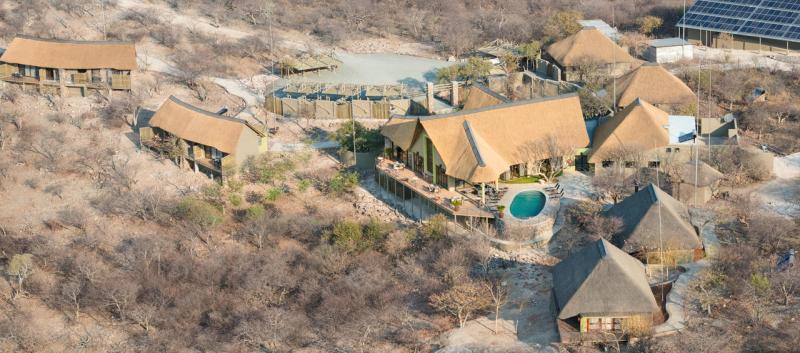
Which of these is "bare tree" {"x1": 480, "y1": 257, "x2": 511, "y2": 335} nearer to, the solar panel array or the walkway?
the walkway

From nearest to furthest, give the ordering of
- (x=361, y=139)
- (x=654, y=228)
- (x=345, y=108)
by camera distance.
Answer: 1. (x=654, y=228)
2. (x=361, y=139)
3. (x=345, y=108)

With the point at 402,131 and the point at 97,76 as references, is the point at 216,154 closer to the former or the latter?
the point at 402,131

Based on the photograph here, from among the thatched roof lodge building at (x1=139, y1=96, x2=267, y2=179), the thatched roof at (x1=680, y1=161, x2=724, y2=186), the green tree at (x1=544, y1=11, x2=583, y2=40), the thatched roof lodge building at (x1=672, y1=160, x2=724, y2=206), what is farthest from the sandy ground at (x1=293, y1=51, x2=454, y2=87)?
the thatched roof lodge building at (x1=672, y1=160, x2=724, y2=206)

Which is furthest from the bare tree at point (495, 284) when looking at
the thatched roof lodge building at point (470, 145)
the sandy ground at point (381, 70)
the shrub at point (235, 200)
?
the sandy ground at point (381, 70)

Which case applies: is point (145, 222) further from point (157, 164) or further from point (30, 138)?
point (30, 138)

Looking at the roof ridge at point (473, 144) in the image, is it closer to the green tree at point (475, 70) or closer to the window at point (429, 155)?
the window at point (429, 155)

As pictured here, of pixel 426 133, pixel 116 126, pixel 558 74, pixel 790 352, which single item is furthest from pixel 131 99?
pixel 790 352

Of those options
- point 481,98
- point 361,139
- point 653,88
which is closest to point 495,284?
point 361,139
